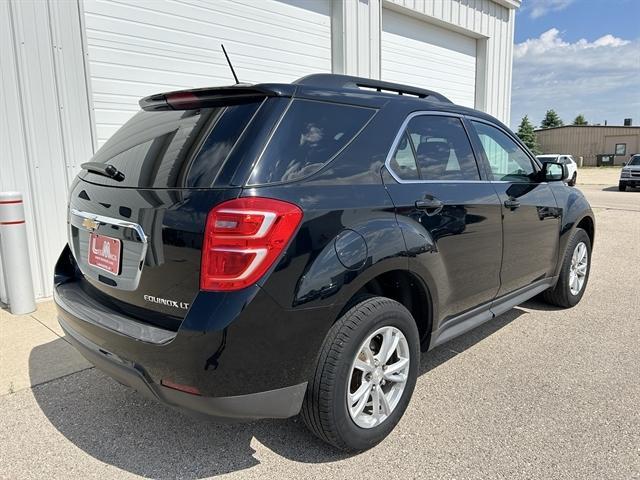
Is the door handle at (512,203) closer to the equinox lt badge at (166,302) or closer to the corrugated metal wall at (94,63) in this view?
the equinox lt badge at (166,302)

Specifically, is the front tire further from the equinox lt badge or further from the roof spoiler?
the roof spoiler

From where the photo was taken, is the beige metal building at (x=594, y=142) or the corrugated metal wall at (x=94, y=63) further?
the beige metal building at (x=594, y=142)

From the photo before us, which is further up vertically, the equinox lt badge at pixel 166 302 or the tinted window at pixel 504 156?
the tinted window at pixel 504 156

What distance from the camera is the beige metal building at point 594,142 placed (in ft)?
174

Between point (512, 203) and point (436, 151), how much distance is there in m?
0.87

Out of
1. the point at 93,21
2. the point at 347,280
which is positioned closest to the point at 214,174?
the point at 347,280

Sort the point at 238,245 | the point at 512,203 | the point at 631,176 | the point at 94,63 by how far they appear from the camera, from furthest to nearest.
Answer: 1. the point at 631,176
2. the point at 94,63
3. the point at 512,203
4. the point at 238,245

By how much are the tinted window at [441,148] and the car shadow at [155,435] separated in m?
1.64

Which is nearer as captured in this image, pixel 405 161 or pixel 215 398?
pixel 215 398

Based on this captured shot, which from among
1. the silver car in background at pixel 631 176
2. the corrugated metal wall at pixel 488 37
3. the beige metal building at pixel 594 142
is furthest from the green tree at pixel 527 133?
the corrugated metal wall at pixel 488 37

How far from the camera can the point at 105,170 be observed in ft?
8.16

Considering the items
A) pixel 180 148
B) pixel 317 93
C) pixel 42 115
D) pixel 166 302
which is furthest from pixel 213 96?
pixel 42 115

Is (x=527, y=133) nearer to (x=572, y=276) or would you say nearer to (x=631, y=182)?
(x=631, y=182)

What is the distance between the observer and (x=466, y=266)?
3.06 meters
